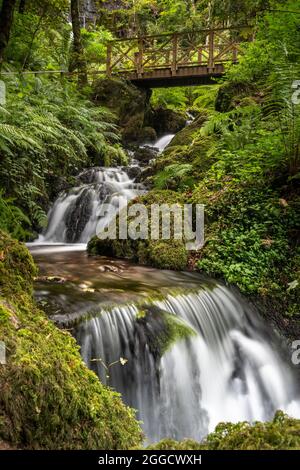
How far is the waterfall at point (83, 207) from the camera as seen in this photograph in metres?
8.13

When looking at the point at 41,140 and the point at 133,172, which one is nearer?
the point at 41,140

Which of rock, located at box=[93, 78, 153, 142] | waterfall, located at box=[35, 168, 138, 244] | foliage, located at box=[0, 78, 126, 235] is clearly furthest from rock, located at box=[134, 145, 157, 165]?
waterfall, located at box=[35, 168, 138, 244]

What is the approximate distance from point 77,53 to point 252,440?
14005 millimetres

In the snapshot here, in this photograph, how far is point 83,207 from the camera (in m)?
8.61

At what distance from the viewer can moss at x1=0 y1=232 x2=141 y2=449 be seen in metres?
1.78

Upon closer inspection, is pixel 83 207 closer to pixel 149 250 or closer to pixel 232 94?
pixel 149 250

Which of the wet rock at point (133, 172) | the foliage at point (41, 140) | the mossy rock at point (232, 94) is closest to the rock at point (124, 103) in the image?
the foliage at point (41, 140)

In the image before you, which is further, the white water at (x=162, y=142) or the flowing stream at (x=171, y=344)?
the white water at (x=162, y=142)

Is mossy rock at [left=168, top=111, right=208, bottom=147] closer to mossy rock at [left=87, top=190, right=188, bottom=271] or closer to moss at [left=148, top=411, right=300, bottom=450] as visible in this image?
mossy rock at [left=87, top=190, right=188, bottom=271]

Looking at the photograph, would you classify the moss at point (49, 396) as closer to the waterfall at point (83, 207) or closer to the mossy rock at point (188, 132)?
the waterfall at point (83, 207)

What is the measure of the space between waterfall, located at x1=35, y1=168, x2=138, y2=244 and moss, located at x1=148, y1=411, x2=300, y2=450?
6730 millimetres

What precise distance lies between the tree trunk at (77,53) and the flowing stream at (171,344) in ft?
31.5

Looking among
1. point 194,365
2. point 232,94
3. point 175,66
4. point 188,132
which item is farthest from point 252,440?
point 175,66

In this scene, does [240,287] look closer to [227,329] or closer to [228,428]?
[227,329]
